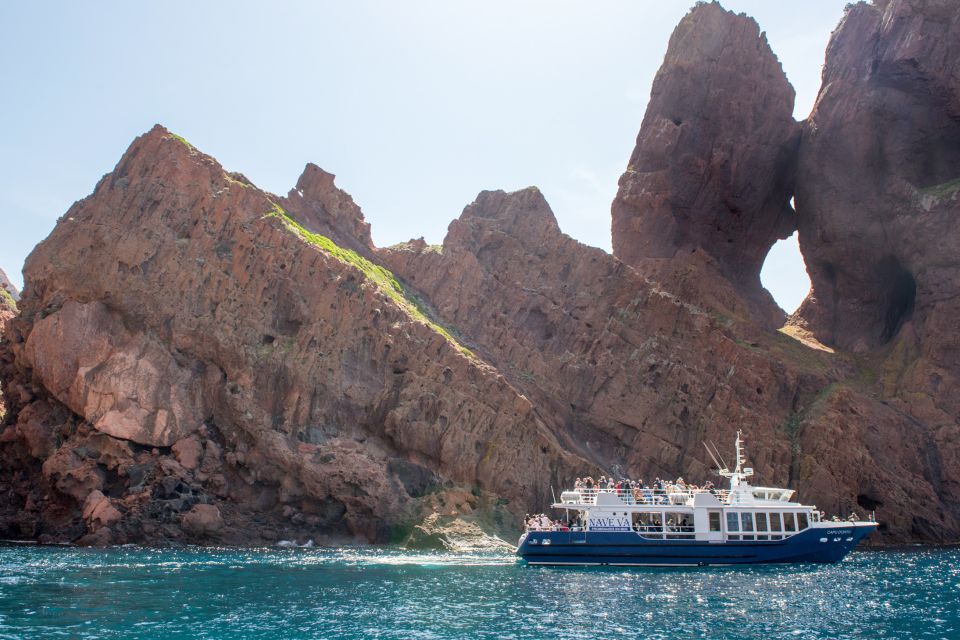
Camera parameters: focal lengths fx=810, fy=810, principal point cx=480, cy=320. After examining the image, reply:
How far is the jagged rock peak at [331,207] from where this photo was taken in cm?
8219

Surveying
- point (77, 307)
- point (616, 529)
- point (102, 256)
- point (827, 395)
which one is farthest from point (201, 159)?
point (827, 395)

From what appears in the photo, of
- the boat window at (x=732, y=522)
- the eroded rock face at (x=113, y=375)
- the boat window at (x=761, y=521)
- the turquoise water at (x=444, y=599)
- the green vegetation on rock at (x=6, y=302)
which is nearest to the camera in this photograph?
the turquoise water at (x=444, y=599)

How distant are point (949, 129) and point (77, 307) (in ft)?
265

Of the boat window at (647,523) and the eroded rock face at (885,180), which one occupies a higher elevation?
the eroded rock face at (885,180)

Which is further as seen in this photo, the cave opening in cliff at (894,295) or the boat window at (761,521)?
the cave opening in cliff at (894,295)

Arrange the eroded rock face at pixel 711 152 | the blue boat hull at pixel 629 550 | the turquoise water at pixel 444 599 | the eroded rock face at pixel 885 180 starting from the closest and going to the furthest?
1. the turquoise water at pixel 444 599
2. the blue boat hull at pixel 629 550
3. the eroded rock face at pixel 885 180
4. the eroded rock face at pixel 711 152

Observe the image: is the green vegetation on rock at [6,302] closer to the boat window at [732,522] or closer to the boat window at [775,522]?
the boat window at [732,522]

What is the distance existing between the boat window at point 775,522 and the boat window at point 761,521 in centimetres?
49

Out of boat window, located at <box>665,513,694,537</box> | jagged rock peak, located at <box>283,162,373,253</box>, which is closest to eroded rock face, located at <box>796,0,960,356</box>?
boat window, located at <box>665,513,694,537</box>

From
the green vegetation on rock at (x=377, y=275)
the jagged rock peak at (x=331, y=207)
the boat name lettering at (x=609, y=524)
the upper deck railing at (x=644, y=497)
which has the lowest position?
the boat name lettering at (x=609, y=524)

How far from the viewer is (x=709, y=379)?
7494cm

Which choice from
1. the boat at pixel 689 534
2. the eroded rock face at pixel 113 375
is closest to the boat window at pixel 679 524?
the boat at pixel 689 534

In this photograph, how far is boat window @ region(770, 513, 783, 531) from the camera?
47.1 metres

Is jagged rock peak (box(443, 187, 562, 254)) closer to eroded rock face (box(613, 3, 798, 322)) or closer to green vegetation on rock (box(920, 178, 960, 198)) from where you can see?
eroded rock face (box(613, 3, 798, 322))
